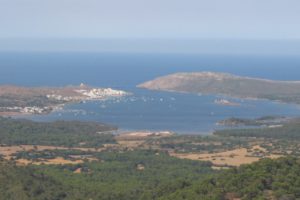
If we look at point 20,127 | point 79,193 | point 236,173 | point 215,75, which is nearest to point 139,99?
point 215,75

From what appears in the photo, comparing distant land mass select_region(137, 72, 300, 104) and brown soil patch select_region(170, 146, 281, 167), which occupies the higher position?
distant land mass select_region(137, 72, 300, 104)

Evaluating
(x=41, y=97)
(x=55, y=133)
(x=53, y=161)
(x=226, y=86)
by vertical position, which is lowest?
(x=53, y=161)

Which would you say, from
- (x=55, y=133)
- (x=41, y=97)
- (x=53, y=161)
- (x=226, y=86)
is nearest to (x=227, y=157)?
(x=53, y=161)

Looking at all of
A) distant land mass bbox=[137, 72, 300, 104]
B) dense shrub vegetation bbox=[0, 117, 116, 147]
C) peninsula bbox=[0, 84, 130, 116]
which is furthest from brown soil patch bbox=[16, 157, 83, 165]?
distant land mass bbox=[137, 72, 300, 104]

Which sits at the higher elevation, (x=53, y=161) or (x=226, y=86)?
(x=226, y=86)

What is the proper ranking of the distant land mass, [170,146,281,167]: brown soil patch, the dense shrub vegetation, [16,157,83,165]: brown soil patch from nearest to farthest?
[16,157,83,165]: brown soil patch
[170,146,281,167]: brown soil patch
the dense shrub vegetation
the distant land mass

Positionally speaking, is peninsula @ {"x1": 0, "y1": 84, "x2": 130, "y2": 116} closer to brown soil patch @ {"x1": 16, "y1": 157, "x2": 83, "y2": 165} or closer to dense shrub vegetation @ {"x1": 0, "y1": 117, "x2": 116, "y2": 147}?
dense shrub vegetation @ {"x1": 0, "y1": 117, "x2": 116, "y2": 147}

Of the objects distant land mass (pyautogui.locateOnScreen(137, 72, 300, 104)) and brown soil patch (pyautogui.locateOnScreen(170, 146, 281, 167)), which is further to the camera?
distant land mass (pyautogui.locateOnScreen(137, 72, 300, 104))

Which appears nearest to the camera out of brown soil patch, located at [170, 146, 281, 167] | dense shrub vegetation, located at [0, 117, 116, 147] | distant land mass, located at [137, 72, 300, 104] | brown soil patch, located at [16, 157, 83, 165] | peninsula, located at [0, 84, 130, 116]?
brown soil patch, located at [16, 157, 83, 165]

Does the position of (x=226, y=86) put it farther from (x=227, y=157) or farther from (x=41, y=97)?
(x=227, y=157)

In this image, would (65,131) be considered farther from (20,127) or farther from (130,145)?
(130,145)
